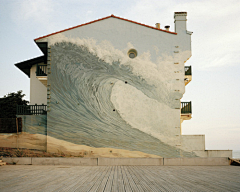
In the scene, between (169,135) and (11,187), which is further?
(169,135)

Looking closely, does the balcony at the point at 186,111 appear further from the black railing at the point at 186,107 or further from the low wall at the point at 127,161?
the low wall at the point at 127,161

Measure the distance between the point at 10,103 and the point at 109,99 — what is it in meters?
15.7

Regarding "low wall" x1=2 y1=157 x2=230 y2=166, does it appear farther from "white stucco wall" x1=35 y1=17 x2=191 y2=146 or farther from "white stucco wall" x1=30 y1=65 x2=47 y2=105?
"white stucco wall" x1=30 y1=65 x2=47 y2=105

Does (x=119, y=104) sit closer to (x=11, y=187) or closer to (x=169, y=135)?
(x=169, y=135)

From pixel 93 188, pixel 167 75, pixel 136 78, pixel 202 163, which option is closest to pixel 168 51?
pixel 167 75

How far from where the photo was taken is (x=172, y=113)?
20.0 m

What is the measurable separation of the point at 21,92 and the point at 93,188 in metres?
27.1

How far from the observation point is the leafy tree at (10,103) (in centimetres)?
2888

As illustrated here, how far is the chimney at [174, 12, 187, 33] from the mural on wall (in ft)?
10.7

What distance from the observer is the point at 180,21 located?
836 inches

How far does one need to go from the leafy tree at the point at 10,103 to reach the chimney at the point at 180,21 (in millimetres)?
19646

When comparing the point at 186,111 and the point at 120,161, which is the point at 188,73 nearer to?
the point at 186,111

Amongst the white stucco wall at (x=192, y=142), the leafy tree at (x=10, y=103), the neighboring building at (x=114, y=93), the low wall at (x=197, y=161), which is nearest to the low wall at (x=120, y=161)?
the low wall at (x=197, y=161)

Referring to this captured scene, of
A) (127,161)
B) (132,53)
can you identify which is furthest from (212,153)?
(132,53)
